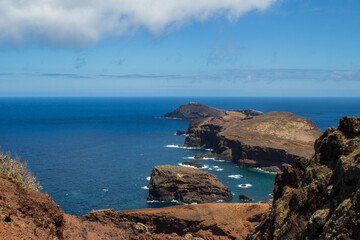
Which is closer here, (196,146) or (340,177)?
(340,177)

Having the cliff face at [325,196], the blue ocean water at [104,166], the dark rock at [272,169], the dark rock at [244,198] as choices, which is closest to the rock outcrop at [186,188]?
the dark rock at [244,198]

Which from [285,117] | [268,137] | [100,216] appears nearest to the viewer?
[100,216]

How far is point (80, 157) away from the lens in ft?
375

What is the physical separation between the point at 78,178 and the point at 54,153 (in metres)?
37.3

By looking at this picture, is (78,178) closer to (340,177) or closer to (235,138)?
(235,138)

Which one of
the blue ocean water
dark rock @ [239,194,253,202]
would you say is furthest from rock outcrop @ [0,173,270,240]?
dark rock @ [239,194,253,202]

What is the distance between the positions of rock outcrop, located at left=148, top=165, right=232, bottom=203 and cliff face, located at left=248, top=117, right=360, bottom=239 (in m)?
46.5

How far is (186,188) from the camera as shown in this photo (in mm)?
73750

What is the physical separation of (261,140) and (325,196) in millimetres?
102806

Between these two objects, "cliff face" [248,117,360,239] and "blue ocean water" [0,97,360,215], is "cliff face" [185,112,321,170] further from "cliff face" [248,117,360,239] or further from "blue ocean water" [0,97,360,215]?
"cliff face" [248,117,360,239]

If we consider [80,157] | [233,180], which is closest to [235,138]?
[233,180]

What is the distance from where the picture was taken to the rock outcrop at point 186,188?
237 feet

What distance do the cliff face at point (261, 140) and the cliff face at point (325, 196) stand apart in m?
79.5

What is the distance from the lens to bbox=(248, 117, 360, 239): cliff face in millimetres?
16266
